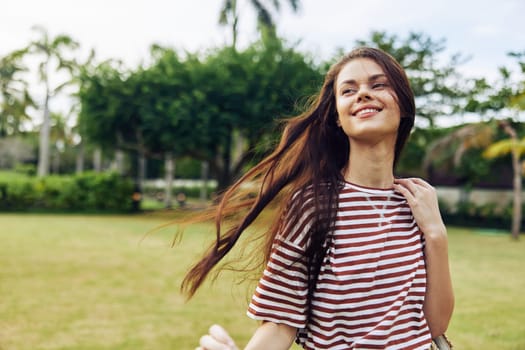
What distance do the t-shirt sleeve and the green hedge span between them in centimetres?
2349

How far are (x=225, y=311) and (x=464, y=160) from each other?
1966 centimetres

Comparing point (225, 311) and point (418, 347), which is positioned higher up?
point (418, 347)

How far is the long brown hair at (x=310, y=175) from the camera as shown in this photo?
1.47 meters

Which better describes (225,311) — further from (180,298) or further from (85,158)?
(85,158)

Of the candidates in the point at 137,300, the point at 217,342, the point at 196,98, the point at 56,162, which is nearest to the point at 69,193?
the point at 196,98

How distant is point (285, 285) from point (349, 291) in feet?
0.54

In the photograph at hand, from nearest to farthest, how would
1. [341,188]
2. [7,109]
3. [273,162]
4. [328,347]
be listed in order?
[328,347] < [341,188] < [273,162] < [7,109]

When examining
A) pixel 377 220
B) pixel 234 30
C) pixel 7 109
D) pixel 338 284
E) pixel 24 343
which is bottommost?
pixel 24 343

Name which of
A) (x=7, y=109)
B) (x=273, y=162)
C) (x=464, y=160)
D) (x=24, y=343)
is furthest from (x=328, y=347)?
(x=7, y=109)

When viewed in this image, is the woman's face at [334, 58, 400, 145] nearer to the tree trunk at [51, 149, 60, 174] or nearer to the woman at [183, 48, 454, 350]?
the woman at [183, 48, 454, 350]

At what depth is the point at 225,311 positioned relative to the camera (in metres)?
5.91

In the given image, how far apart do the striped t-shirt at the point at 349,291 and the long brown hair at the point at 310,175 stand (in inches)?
1.3

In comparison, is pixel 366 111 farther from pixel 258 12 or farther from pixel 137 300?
pixel 258 12

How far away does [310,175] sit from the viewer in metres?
1.63
